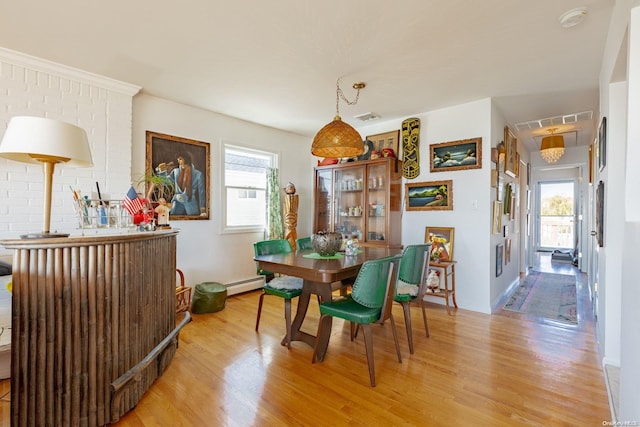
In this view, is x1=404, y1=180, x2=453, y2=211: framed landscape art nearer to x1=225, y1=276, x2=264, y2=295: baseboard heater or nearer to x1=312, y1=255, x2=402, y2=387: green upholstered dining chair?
x1=312, y1=255, x2=402, y2=387: green upholstered dining chair

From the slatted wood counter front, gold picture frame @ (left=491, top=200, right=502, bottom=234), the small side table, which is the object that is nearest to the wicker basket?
the slatted wood counter front

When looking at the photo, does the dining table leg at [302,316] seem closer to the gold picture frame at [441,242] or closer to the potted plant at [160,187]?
the gold picture frame at [441,242]

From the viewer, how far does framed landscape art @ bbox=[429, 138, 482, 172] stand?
3701 mm

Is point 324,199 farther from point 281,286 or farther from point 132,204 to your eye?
point 132,204

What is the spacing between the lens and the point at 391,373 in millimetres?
2248

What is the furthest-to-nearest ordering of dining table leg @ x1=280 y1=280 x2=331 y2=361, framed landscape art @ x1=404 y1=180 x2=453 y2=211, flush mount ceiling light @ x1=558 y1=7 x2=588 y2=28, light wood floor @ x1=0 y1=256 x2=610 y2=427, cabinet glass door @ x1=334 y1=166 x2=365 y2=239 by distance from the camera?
cabinet glass door @ x1=334 y1=166 x2=365 y2=239, framed landscape art @ x1=404 y1=180 x2=453 y2=211, dining table leg @ x1=280 y1=280 x2=331 y2=361, flush mount ceiling light @ x1=558 y1=7 x2=588 y2=28, light wood floor @ x1=0 y1=256 x2=610 y2=427

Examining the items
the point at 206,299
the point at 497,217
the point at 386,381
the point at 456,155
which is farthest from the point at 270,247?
the point at 497,217

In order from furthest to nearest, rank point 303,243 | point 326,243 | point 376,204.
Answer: point 376,204 < point 303,243 < point 326,243

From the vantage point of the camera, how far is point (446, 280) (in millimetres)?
3586

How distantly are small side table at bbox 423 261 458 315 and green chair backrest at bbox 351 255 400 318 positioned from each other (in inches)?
65.3

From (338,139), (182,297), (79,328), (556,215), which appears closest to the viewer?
(79,328)

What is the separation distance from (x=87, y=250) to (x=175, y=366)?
4.11ft

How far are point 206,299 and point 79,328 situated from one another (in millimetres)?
1987

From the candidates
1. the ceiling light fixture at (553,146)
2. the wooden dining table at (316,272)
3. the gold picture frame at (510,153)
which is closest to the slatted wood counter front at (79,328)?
the wooden dining table at (316,272)
